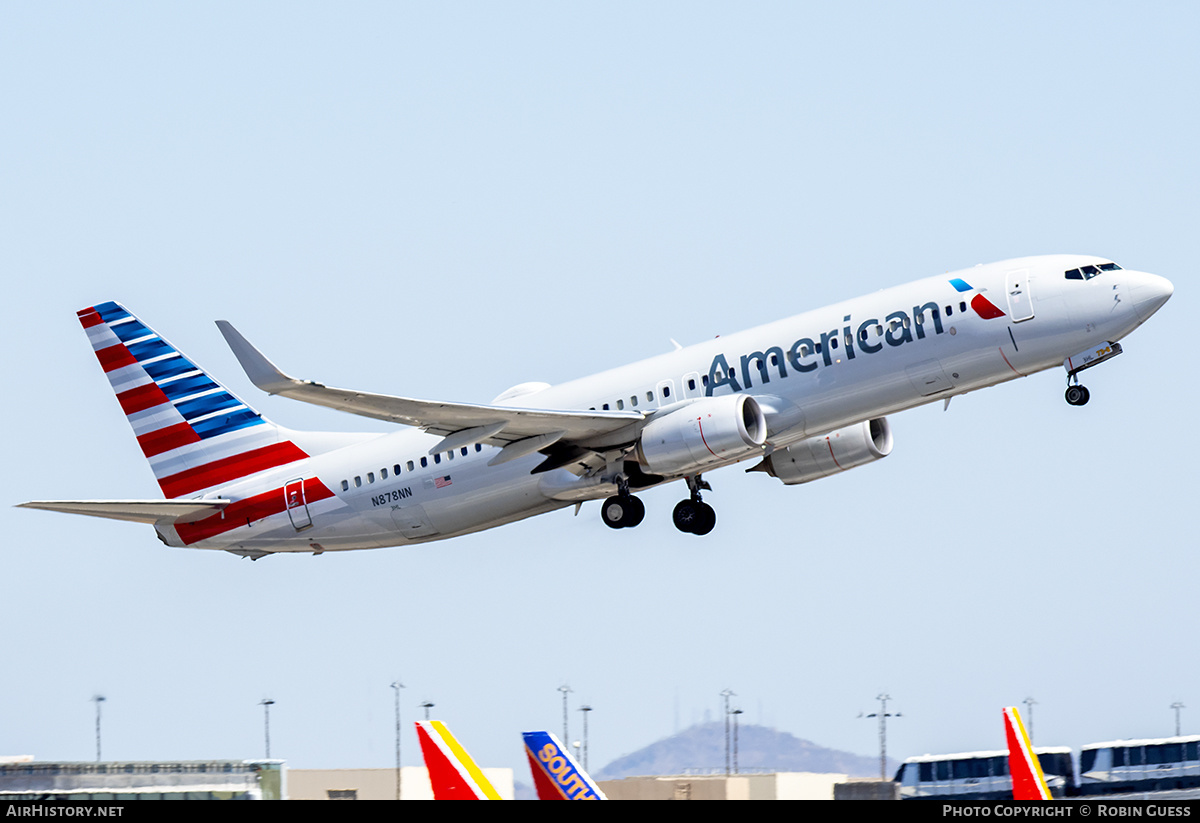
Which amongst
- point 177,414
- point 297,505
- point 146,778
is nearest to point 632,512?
point 297,505

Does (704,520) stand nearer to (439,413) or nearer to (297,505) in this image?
(439,413)

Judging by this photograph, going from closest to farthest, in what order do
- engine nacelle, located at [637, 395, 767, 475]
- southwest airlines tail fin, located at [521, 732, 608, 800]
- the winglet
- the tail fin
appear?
the winglet < engine nacelle, located at [637, 395, 767, 475] < southwest airlines tail fin, located at [521, 732, 608, 800] < the tail fin

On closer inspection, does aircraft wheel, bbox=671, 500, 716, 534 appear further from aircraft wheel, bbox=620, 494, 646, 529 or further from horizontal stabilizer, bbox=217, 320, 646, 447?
horizontal stabilizer, bbox=217, 320, 646, 447

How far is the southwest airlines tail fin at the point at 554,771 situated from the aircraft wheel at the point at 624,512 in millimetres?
5580

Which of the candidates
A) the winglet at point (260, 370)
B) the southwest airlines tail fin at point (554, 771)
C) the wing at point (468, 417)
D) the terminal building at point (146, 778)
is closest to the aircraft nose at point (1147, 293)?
the wing at point (468, 417)

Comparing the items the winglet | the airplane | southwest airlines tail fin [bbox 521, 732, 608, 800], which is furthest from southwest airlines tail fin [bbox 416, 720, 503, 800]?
the winglet

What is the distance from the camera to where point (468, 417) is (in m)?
35.2

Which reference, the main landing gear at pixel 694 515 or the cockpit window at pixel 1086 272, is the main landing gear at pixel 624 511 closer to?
the main landing gear at pixel 694 515

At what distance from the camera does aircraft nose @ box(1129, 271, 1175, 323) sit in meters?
33.7

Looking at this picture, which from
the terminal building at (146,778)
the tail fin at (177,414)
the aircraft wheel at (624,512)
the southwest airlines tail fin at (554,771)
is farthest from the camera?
the terminal building at (146,778)

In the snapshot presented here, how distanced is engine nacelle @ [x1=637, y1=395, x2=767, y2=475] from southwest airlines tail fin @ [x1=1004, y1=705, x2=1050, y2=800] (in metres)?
8.31

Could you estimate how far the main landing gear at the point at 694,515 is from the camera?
38.9 m
